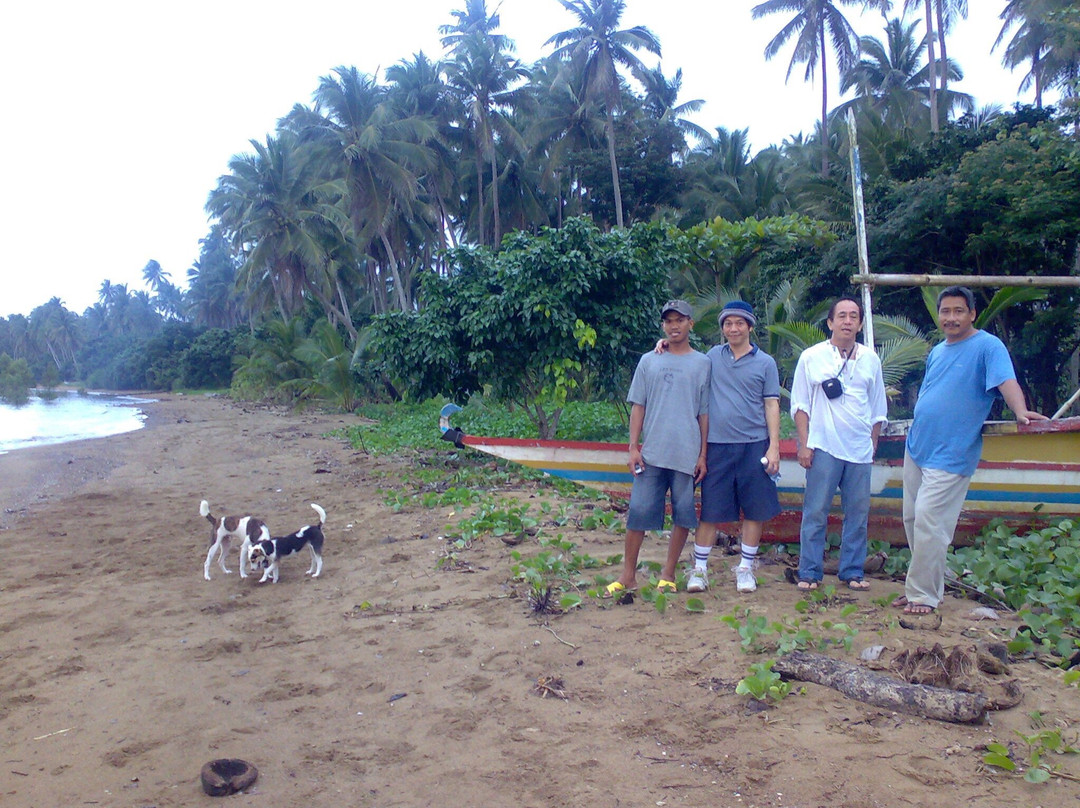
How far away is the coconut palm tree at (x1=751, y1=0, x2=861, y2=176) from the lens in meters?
28.5

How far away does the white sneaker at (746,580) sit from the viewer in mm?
4407

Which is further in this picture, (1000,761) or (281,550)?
(281,550)

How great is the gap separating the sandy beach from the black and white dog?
0.37ft

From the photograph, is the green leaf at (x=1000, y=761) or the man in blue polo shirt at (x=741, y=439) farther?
the man in blue polo shirt at (x=741, y=439)

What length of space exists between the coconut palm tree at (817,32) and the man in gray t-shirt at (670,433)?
2696 cm

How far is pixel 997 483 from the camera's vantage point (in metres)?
5.46

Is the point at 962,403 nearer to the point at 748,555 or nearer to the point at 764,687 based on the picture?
the point at 748,555

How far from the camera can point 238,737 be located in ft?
10.8

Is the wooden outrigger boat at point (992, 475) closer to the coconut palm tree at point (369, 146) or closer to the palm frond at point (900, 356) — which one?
the palm frond at point (900, 356)

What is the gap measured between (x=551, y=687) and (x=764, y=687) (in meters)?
0.91

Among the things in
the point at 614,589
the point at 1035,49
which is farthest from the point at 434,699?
the point at 1035,49

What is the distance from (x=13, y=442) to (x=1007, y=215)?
75.4 feet

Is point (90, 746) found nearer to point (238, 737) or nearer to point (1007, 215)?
point (238, 737)

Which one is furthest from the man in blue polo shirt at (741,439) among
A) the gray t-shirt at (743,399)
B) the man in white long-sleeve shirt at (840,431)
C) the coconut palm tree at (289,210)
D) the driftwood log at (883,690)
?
the coconut palm tree at (289,210)
